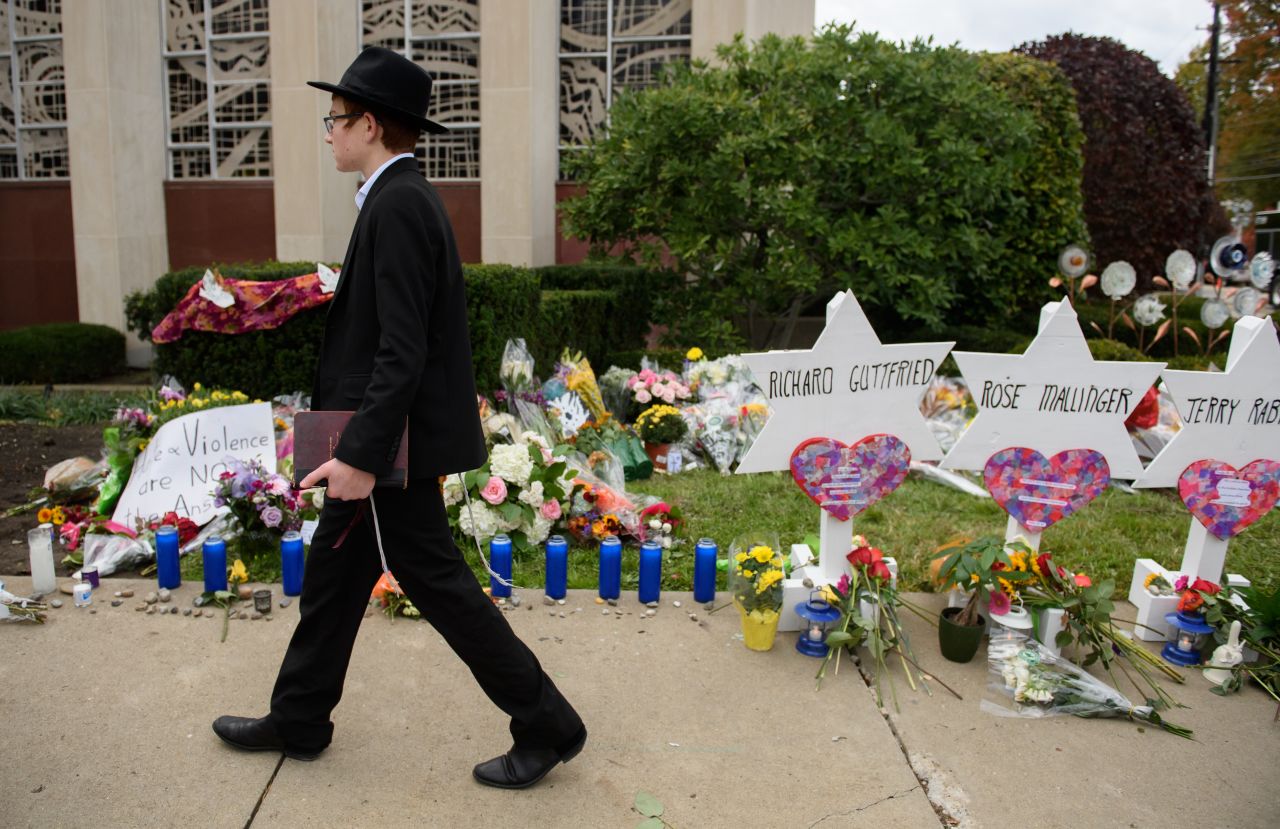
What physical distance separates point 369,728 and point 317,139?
938cm

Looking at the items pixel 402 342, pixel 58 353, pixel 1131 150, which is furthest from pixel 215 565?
pixel 1131 150

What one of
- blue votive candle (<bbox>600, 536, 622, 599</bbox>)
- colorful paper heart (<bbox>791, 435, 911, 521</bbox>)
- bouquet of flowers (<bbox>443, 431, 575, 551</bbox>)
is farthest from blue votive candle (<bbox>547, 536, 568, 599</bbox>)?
colorful paper heart (<bbox>791, 435, 911, 521</bbox>)

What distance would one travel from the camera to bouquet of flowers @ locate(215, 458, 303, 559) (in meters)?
4.33

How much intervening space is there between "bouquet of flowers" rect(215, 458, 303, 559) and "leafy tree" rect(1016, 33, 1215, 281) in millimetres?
11409

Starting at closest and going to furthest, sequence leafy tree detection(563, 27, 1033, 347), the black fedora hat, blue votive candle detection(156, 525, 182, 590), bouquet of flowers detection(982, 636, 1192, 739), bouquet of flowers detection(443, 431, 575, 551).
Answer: the black fedora hat → bouquet of flowers detection(982, 636, 1192, 739) → blue votive candle detection(156, 525, 182, 590) → bouquet of flowers detection(443, 431, 575, 551) → leafy tree detection(563, 27, 1033, 347)

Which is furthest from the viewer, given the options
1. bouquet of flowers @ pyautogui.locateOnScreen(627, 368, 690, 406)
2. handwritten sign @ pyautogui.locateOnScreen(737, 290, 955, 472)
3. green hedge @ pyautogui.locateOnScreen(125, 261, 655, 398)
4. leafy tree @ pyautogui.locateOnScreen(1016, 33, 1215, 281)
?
leafy tree @ pyautogui.locateOnScreen(1016, 33, 1215, 281)

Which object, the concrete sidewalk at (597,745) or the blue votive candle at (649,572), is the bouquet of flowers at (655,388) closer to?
the blue votive candle at (649,572)

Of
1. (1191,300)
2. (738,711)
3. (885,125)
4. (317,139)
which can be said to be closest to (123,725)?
(738,711)

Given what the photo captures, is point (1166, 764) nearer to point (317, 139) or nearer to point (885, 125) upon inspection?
point (885, 125)

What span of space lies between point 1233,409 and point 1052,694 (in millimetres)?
1416

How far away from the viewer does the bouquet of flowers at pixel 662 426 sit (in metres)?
6.37

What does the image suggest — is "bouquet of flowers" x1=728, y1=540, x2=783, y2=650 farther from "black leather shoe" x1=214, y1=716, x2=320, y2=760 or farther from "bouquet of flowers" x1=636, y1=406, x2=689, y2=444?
"bouquet of flowers" x1=636, y1=406, x2=689, y2=444

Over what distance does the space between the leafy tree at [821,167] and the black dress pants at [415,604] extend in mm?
5905

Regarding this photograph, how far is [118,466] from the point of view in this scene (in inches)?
189
